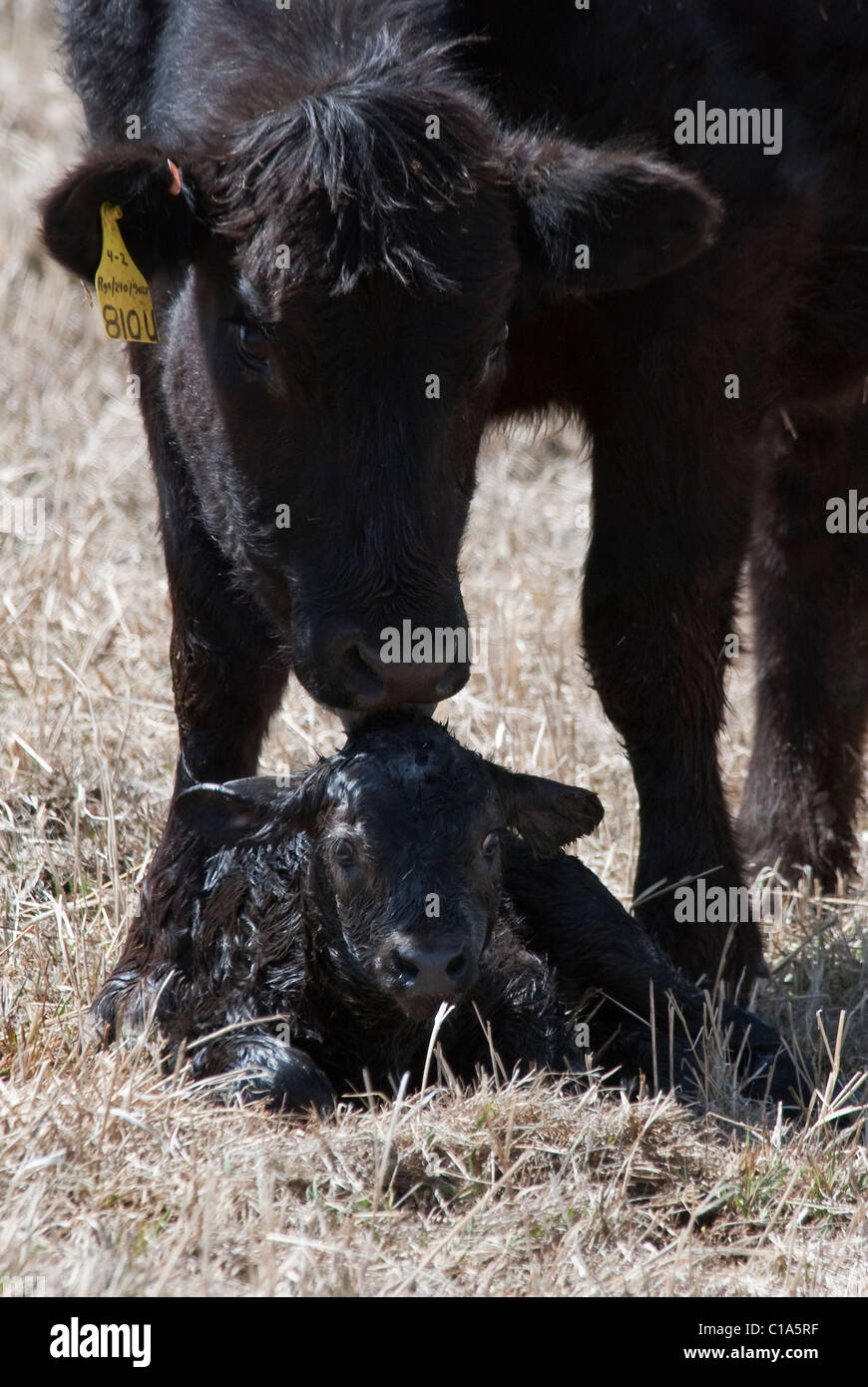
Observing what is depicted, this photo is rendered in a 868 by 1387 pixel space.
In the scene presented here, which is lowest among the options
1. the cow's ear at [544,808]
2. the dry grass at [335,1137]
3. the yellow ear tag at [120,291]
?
the dry grass at [335,1137]

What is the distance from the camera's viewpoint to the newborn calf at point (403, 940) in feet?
12.2

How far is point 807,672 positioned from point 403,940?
2747mm

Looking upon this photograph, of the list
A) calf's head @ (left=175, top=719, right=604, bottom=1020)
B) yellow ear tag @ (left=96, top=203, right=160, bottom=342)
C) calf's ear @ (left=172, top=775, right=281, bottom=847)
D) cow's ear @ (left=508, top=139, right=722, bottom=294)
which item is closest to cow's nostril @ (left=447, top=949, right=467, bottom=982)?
calf's head @ (left=175, top=719, right=604, bottom=1020)

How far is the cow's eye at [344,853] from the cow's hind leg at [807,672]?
242cm

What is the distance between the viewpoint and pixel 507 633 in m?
6.99

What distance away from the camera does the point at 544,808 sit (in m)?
4.07

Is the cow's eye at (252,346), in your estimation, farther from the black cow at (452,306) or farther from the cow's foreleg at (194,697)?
the cow's foreleg at (194,697)

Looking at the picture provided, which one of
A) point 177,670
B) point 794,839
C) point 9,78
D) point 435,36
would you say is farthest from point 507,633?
point 9,78

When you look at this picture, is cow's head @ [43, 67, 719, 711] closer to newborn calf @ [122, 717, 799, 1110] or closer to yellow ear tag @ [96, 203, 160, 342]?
yellow ear tag @ [96, 203, 160, 342]

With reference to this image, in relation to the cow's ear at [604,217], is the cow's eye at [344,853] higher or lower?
lower

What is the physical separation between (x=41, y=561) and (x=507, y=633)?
1.82 metres

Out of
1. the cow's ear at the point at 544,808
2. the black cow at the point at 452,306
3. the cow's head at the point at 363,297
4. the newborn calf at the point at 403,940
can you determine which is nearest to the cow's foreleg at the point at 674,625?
the black cow at the point at 452,306

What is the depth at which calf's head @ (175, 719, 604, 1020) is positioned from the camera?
3.59 m
